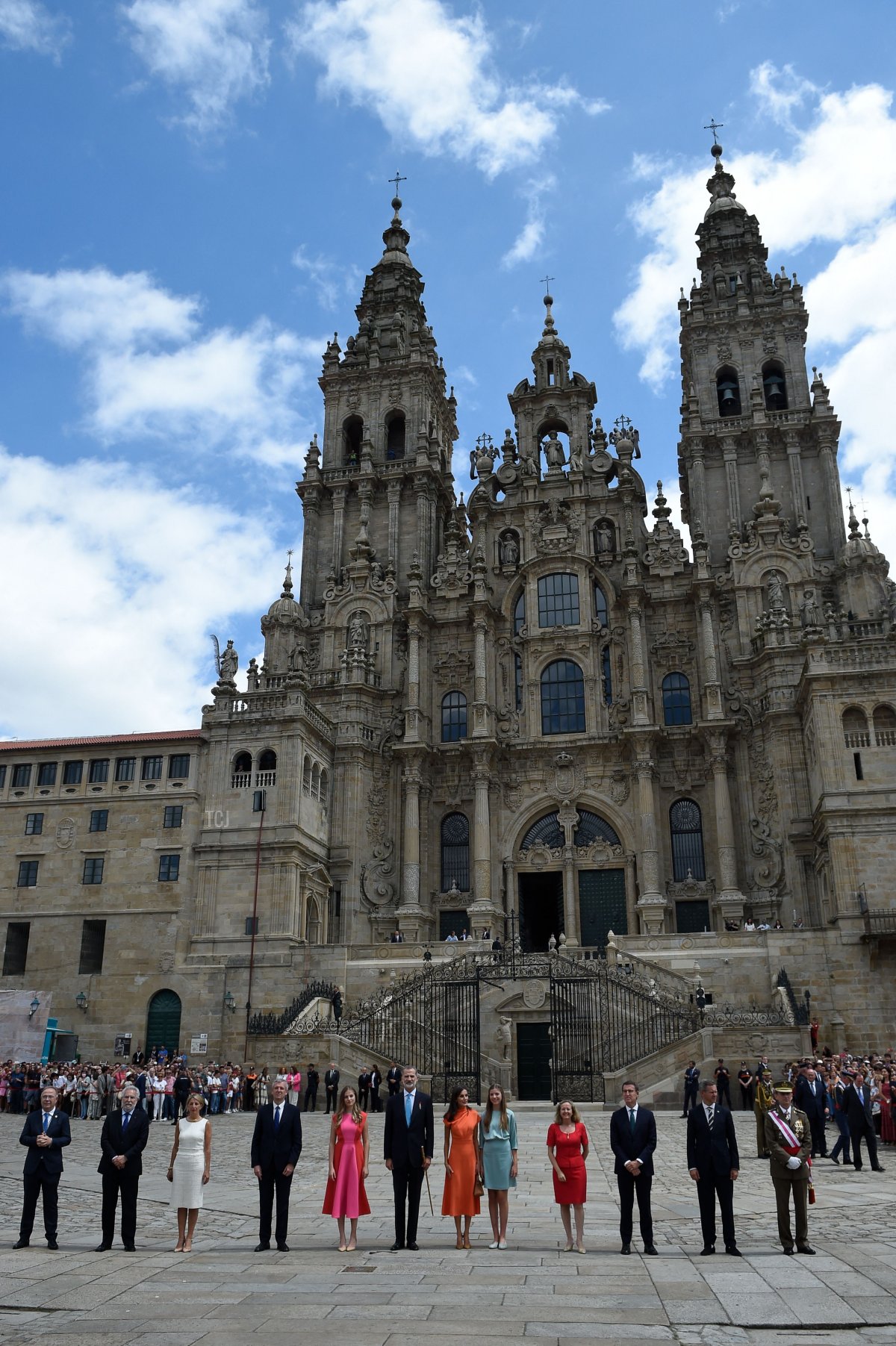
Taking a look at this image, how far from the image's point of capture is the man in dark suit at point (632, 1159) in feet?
37.2

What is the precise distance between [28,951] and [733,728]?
93.3ft

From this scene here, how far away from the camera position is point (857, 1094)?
18469mm

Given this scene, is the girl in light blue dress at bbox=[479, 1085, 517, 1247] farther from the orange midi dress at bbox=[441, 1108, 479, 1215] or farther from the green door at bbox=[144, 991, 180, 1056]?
the green door at bbox=[144, 991, 180, 1056]

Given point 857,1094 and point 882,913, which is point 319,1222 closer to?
point 857,1094

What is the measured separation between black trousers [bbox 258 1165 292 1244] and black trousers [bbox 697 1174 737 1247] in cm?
421

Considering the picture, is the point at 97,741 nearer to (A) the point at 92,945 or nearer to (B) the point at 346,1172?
(A) the point at 92,945

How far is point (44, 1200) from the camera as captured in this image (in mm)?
12062

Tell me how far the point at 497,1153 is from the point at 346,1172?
62.5 inches

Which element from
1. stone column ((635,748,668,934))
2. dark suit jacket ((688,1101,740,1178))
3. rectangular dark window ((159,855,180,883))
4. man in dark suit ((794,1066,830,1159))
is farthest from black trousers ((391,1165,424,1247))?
→ stone column ((635,748,668,934))

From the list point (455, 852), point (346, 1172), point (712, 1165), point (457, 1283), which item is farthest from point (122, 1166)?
point (455, 852)

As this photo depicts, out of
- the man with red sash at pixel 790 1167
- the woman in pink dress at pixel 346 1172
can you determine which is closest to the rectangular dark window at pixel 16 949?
the woman in pink dress at pixel 346 1172

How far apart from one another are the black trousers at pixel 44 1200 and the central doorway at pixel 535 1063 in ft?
75.1

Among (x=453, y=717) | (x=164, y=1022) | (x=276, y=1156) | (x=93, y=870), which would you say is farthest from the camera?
(x=453, y=717)

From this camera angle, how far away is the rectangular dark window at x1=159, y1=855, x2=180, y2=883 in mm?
42000
